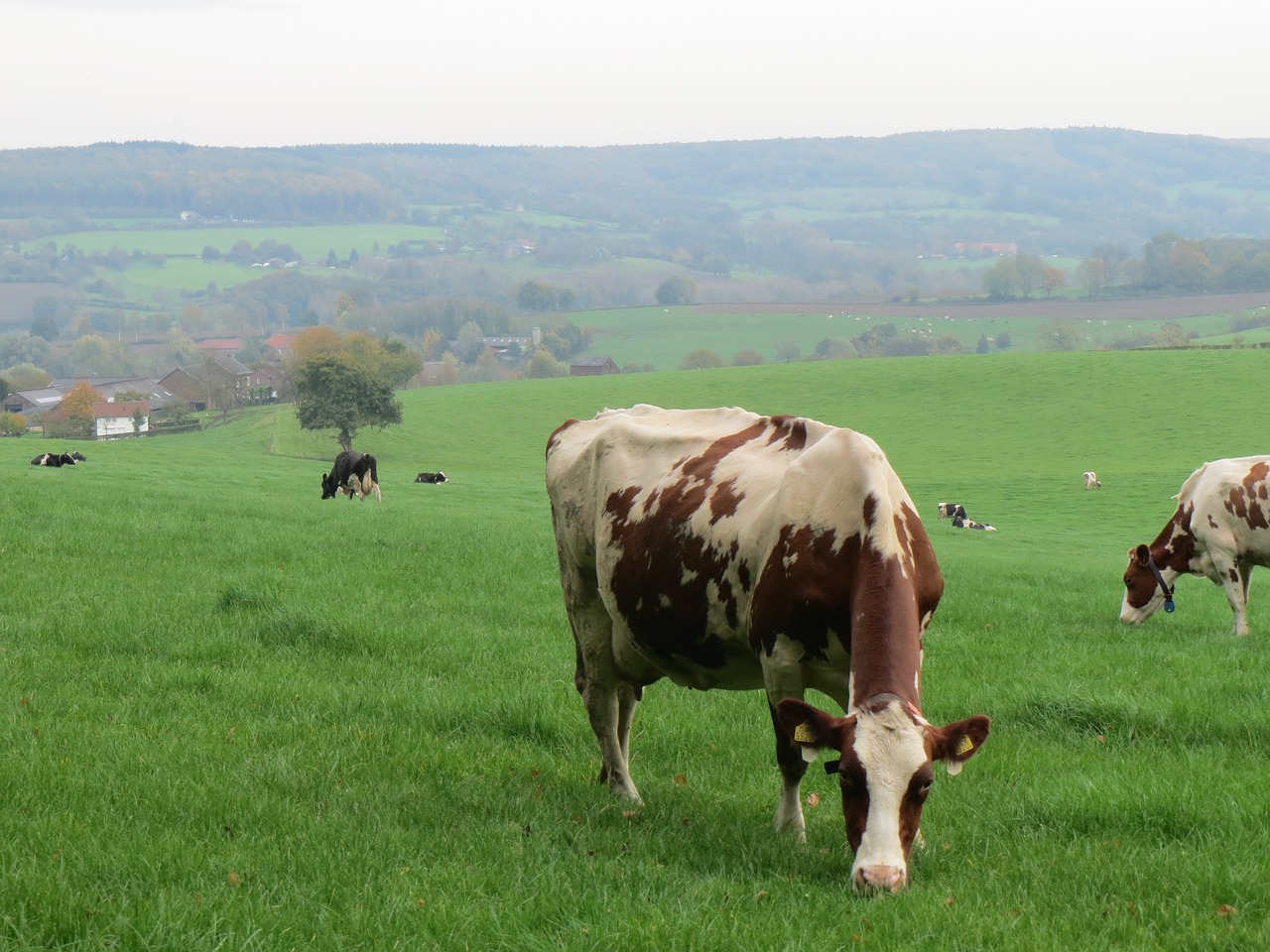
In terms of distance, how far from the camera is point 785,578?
6.80 m

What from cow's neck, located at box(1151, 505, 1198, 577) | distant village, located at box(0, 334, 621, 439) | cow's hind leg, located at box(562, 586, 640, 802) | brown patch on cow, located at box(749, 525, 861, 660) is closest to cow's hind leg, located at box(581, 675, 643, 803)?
cow's hind leg, located at box(562, 586, 640, 802)

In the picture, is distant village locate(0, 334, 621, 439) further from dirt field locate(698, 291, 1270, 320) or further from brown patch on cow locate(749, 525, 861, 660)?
brown patch on cow locate(749, 525, 861, 660)

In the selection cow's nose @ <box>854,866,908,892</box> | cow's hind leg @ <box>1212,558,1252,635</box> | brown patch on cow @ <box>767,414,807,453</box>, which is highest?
brown patch on cow @ <box>767,414,807,453</box>

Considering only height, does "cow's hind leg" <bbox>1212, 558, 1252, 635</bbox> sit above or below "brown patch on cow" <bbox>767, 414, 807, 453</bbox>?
below

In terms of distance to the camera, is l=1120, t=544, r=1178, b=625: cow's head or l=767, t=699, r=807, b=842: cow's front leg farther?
l=1120, t=544, r=1178, b=625: cow's head

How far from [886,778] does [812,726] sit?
1.53ft

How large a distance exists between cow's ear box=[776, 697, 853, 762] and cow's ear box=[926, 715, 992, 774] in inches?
16.3

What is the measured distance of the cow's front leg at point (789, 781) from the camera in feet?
22.6

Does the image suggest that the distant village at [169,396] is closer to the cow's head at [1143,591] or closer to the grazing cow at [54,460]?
the grazing cow at [54,460]

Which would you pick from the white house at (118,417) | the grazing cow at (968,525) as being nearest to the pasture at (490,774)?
the grazing cow at (968,525)

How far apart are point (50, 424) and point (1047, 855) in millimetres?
113914

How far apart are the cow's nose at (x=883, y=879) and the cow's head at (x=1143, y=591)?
475 inches

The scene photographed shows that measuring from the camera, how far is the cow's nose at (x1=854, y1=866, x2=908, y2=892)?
573 centimetres

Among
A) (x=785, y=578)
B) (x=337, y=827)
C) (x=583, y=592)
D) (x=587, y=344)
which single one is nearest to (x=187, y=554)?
(x=583, y=592)
